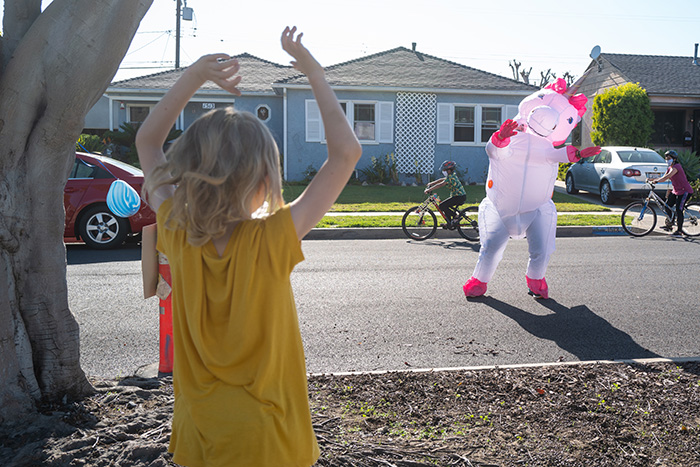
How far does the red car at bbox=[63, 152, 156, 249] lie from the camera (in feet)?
35.0

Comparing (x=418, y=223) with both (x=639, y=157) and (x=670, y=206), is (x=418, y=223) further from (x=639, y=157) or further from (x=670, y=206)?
(x=639, y=157)

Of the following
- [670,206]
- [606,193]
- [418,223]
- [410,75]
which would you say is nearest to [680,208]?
[670,206]

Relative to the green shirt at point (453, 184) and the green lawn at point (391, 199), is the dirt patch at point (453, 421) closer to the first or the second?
the green shirt at point (453, 184)

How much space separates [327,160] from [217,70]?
52 cm

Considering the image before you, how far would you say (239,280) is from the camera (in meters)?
1.75

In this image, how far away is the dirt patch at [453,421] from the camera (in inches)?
120

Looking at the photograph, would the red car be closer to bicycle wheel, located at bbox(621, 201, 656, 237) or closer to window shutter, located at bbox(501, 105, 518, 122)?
bicycle wheel, located at bbox(621, 201, 656, 237)

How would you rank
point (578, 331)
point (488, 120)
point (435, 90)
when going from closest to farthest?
point (578, 331)
point (435, 90)
point (488, 120)

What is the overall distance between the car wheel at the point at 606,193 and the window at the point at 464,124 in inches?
238

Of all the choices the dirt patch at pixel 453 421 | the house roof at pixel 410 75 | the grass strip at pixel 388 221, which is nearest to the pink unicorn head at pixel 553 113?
the dirt patch at pixel 453 421

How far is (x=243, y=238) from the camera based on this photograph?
68.7 inches

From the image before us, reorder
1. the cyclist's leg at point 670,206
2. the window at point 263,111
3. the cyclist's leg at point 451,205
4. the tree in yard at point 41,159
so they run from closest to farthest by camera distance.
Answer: the tree in yard at point 41,159, the cyclist's leg at point 451,205, the cyclist's leg at point 670,206, the window at point 263,111

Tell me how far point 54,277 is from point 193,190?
6.92 feet

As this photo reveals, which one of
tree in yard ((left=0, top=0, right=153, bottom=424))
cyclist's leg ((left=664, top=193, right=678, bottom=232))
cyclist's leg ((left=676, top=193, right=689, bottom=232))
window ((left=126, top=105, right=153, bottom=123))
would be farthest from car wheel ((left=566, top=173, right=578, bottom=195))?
tree in yard ((left=0, top=0, right=153, bottom=424))
